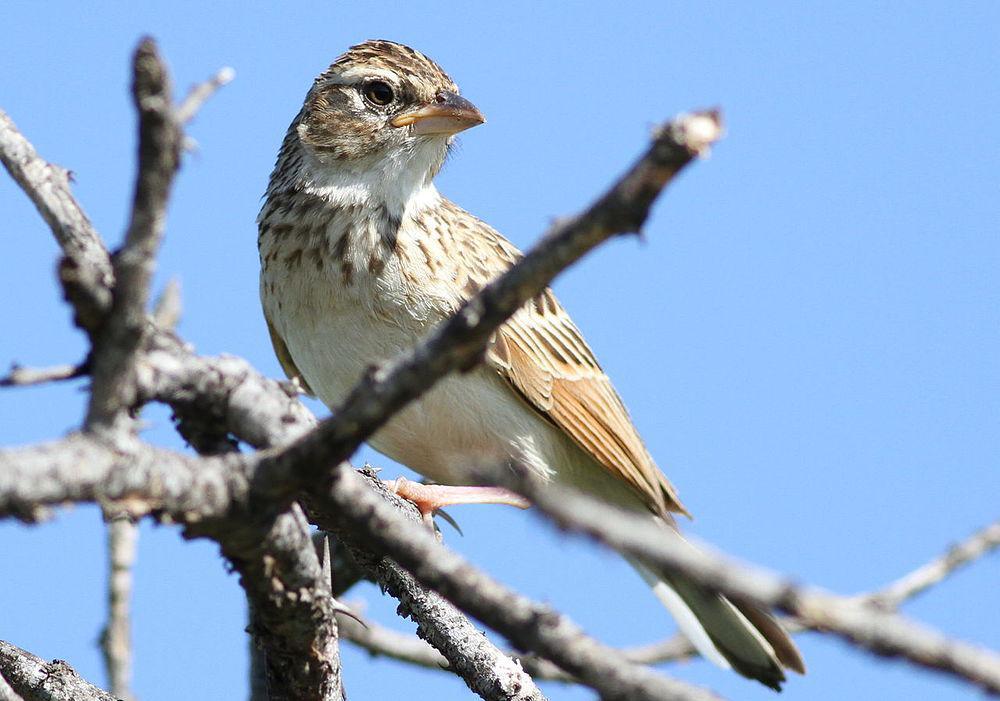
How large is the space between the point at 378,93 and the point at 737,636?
309 centimetres

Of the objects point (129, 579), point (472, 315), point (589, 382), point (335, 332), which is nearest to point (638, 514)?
point (589, 382)

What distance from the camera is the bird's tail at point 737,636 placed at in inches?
227

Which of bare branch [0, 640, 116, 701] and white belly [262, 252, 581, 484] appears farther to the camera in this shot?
white belly [262, 252, 581, 484]

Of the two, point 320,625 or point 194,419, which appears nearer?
point 194,419

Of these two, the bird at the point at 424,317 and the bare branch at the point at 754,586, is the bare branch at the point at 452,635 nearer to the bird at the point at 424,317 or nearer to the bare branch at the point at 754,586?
the bird at the point at 424,317

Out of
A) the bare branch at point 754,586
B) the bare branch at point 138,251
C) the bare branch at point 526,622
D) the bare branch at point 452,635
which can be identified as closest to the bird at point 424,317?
the bare branch at point 452,635

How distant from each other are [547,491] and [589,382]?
4.73 metres

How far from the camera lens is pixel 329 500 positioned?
2516 millimetres

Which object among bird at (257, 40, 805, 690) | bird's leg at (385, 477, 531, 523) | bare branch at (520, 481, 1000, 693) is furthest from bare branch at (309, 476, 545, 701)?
bare branch at (520, 481, 1000, 693)

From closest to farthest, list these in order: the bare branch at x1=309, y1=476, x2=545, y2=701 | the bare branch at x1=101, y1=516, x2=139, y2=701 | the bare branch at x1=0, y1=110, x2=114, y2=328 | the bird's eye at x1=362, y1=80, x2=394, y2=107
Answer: the bare branch at x1=0, y1=110, x2=114, y2=328
the bare branch at x1=309, y1=476, x2=545, y2=701
the bare branch at x1=101, y1=516, x2=139, y2=701
the bird's eye at x1=362, y1=80, x2=394, y2=107

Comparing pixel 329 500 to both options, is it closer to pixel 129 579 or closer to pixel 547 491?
pixel 547 491

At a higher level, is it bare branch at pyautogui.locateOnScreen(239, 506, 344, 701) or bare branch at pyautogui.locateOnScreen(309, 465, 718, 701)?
bare branch at pyautogui.locateOnScreen(239, 506, 344, 701)

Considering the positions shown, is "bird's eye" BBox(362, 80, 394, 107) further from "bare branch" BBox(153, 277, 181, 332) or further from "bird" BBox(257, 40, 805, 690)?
"bare branch" BBox(153, 277, 181, 332)

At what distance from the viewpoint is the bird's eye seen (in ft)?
20.9
